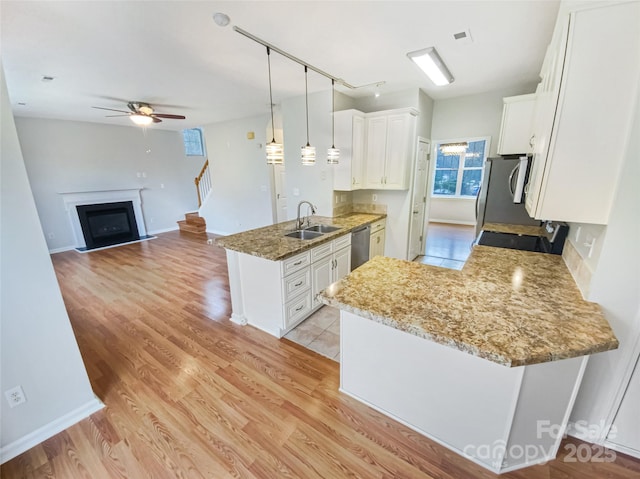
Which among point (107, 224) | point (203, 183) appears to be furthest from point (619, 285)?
point (107, 224)

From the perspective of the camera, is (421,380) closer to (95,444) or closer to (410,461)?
(410,461)

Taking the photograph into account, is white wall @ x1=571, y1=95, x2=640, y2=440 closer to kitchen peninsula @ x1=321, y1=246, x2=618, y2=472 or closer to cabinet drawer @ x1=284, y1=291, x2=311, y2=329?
kitchen peninsula @ x1=321, y1=246, x2=618, y2=472

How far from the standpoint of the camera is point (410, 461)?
59.2 inches

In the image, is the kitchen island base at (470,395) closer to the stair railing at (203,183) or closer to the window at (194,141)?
the stair railing at (203,183)

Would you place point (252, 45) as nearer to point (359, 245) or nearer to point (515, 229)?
point (359, 245)

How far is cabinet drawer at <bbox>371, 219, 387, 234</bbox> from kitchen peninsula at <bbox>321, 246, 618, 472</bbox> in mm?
2204

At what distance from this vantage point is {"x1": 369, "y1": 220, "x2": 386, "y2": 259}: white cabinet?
4059 millimetres

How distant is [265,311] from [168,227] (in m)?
6.26

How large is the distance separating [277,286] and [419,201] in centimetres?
314

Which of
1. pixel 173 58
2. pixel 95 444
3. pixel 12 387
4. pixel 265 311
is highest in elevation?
pixel 173 58

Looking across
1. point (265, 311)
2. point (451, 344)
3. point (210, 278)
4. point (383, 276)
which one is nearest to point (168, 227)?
point (210, 278)

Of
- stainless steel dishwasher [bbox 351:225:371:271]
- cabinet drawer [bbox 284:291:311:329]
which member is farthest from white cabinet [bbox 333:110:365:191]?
cabinet drawer [bbox 284:291:311:329]

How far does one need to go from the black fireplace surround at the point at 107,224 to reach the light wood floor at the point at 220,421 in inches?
151

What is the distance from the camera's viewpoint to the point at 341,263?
133 inches
